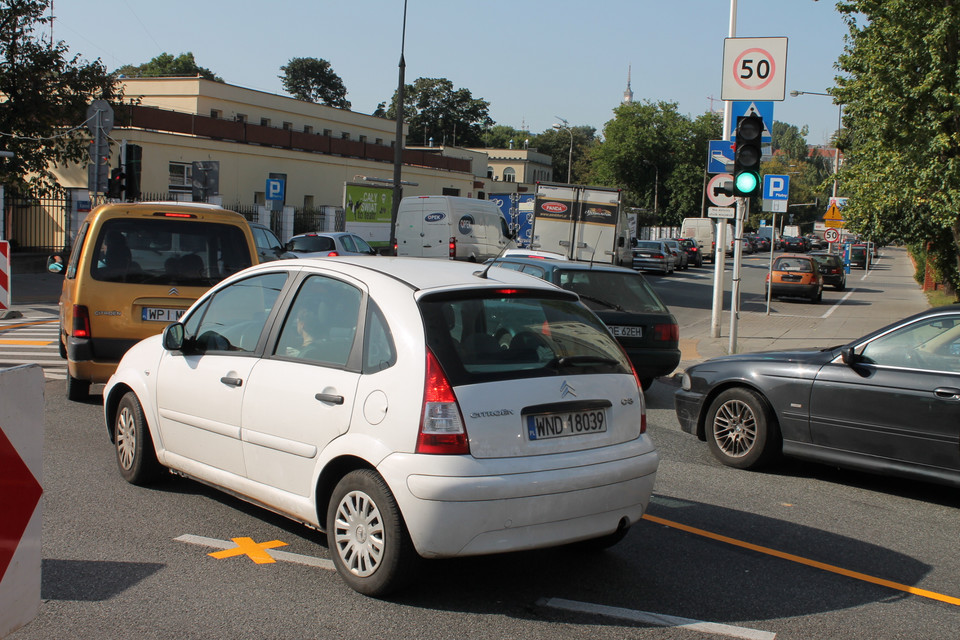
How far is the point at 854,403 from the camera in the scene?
6820 mm

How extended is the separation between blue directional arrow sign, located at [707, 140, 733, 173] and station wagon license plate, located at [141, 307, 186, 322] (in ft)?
35.4

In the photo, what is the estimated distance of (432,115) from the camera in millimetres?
114688

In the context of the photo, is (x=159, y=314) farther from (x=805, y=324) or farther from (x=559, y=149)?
(x=559, y=149)

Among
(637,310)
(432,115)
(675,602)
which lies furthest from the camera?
(432,115)

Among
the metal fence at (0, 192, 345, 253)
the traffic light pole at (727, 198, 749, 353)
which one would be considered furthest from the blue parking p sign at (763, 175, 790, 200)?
the metal fence at (0, 192, 345, 253)

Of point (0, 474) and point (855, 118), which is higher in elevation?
point (855, 118)

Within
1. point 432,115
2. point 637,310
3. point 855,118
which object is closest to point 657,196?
point 432,115

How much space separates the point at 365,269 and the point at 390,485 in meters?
1.30

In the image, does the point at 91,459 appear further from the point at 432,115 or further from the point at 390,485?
the point at 432,115

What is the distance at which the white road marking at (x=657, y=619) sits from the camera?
4125 millimetres

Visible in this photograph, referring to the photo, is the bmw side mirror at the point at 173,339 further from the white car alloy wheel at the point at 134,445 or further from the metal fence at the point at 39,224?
the metal fence at the point at 39,224

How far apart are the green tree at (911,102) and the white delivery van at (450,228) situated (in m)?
11.8

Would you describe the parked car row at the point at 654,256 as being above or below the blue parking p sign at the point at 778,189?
below

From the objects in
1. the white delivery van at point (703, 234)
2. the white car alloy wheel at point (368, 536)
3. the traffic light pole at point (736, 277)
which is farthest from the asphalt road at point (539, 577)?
the white delivery van at point (703, 234)
